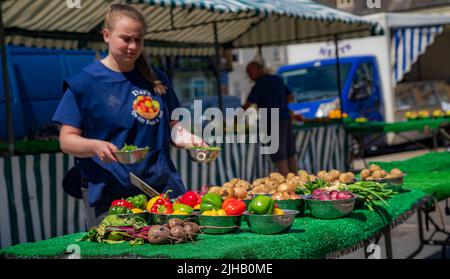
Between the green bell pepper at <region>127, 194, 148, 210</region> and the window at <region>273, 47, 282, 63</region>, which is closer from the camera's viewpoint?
the green bell pepper at <region>127, 194, 148, 210</region>

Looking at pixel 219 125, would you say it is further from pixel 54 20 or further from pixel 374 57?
pixel 374 57

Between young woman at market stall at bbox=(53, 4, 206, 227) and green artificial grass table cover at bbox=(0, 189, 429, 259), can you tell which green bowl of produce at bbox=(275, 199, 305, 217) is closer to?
green artificial grass table cover at bbox=(0, 189, 429, 259)

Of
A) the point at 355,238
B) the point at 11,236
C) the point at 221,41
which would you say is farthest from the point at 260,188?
the point at 221,41

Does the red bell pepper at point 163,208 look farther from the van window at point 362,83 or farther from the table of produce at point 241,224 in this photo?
the van window at point 362,83

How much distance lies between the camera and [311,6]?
9.87 metres

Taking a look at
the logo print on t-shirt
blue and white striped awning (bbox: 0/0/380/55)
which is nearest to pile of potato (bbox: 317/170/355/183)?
the logo print on t-shirt

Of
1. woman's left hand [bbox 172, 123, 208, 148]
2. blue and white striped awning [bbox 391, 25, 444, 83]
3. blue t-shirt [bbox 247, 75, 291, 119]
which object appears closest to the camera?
woman's left hand [bbox 172, 123, 208, 148]

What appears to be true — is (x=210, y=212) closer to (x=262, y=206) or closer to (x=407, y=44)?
(x=262, y=206)

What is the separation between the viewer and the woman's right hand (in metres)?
2.93

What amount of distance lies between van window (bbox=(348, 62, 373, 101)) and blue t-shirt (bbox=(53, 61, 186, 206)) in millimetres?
10785

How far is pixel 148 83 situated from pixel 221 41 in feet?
27.7

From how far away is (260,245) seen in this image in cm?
250

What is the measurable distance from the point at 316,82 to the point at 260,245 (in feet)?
38.0

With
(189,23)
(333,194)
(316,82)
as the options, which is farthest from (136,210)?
(316,82)
